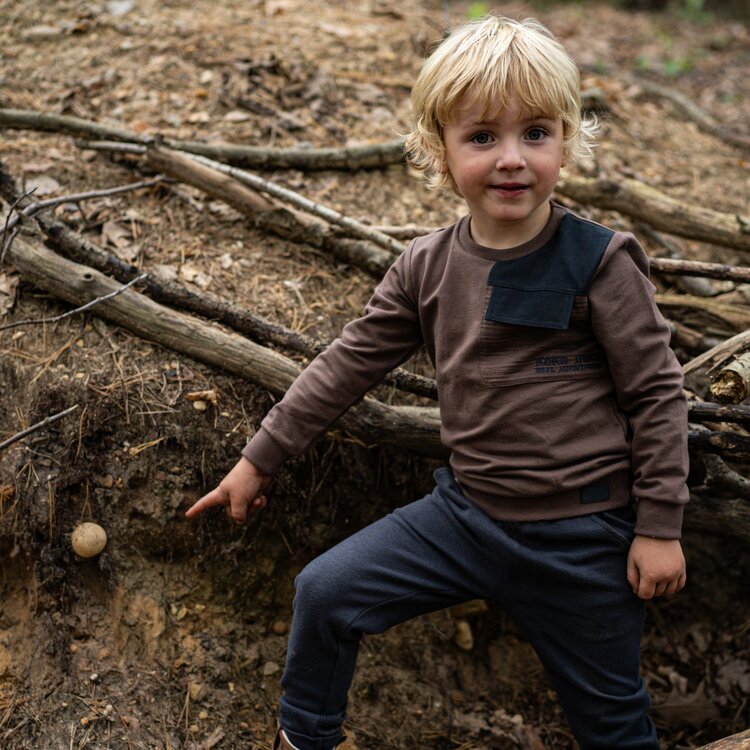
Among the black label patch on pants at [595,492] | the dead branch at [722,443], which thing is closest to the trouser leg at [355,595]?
the black label patch on pants at [595,492]

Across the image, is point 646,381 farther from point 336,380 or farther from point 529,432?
point 336,380

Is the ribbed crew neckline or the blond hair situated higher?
the blond hair

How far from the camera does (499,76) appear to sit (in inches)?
81.6

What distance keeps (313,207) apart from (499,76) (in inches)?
58.8

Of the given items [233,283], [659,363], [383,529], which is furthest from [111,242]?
[659,363]

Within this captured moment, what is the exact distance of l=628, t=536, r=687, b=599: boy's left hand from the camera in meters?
2.14

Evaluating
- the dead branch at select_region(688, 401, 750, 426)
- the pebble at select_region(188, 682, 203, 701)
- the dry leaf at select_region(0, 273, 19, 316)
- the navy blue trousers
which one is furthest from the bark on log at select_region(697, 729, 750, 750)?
the dry leaf at select_region(0, 273, 19, 316)

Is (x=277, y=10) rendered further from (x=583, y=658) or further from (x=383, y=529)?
(x=583, y=658)

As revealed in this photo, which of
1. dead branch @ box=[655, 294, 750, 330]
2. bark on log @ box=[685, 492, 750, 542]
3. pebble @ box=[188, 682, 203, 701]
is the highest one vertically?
dead branch @ box=[655, 294, 750, 330]

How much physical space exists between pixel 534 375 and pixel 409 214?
181cm

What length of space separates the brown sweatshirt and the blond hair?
32 centimetres

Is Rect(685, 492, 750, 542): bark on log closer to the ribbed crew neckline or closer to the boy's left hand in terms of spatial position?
the boy's left hand

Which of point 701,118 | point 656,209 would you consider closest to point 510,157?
point 656,209

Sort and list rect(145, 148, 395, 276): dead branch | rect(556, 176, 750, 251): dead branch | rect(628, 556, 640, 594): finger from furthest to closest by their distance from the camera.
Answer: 1. rect(556, 176, 750, 251): dead branch
2. rect(145, 148, 395, 276): dead branch
3. rect(628, 556, 640, 594): finger
